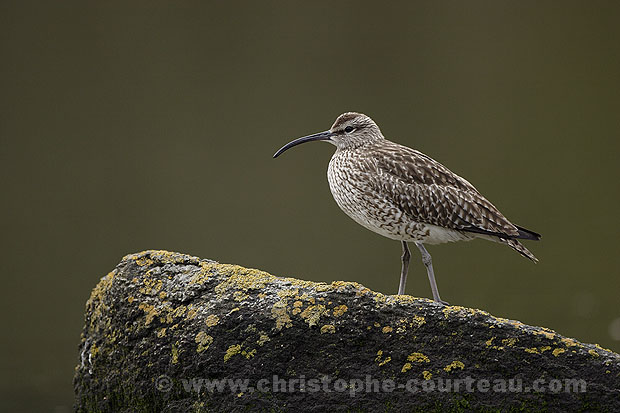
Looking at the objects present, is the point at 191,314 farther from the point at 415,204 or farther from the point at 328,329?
the point at 415,204

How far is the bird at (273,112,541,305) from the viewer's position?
5.80m

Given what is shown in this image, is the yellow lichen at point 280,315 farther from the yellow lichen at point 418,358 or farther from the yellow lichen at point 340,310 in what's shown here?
the yellow lichen at point 418,358

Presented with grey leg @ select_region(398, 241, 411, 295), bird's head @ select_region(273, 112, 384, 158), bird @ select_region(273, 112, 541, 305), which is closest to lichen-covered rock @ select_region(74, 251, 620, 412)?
grey leg @ select_region(398, 241, 411, 295)

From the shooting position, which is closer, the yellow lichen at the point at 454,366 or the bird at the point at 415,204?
the yellow lichen at the point at 454,366

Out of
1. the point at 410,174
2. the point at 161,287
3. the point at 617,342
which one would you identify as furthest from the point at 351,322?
the point at 617,342

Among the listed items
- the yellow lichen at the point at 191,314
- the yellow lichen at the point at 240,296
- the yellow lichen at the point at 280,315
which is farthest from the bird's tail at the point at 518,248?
the yellow lichen at the point at 191,314

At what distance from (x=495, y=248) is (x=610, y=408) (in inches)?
348

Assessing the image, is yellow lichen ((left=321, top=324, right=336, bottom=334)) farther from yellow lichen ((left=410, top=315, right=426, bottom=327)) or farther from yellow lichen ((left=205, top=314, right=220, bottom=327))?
yellow lichen ((left=205, top=314, right=220, bottom=327))

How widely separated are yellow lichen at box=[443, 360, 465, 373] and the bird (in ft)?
3.96

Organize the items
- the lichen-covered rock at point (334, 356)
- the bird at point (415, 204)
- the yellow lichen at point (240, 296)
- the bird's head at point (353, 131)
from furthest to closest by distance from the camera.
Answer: the bird's head at point (353, 131)
the bird at point (415, 204)
the yellow lichen at point (240, 296)
the lichen-covered rock at point (334, 356)

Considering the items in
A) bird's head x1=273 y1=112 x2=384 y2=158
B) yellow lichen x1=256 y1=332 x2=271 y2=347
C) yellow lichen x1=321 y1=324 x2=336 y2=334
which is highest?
bird's head x1=273 y1=112 x2=384 y2=158

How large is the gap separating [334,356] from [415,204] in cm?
155

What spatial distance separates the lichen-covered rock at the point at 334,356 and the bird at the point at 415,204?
110cm

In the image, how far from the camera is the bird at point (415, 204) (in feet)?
19.0
